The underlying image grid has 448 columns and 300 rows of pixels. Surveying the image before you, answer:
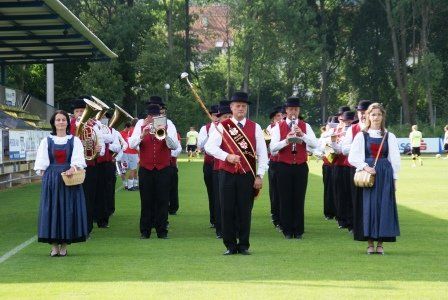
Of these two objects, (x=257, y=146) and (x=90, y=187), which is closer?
(x=257, y=146)

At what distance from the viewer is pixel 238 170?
12.9m

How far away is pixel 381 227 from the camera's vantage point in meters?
12.6

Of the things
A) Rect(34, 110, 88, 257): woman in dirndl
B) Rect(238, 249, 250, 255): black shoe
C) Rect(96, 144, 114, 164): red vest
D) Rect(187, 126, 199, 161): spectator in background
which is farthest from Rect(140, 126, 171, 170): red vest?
Rect(187, 126, 199, 161): spectator in background

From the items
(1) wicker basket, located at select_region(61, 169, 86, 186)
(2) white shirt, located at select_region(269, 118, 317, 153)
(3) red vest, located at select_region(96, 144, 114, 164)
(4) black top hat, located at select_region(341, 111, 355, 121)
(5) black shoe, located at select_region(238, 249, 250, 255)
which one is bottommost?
(5) black shoe, located at select_region(238, 249, 250, 255)

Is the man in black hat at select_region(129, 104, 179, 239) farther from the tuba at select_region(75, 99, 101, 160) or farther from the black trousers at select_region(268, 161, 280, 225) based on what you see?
the black trousers at select_region(268, 161, 280, 225)

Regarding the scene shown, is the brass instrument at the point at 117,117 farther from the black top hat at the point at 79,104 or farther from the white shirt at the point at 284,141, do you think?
the white shirt at the point at 284,141

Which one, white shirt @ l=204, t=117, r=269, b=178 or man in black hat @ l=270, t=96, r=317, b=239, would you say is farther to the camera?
man in black hat @ l=270, t=96, r=317, b=239

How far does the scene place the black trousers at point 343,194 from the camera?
1681 centimetres

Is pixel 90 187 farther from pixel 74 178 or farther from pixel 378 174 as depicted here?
pixel 378 174

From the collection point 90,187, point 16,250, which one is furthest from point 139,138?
point 16,250

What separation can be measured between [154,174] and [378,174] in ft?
13.1

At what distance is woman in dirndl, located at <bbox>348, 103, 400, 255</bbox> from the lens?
12.6 metres

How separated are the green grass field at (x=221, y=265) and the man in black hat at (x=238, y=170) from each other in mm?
359

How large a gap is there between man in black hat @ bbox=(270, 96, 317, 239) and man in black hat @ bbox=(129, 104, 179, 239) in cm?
161
